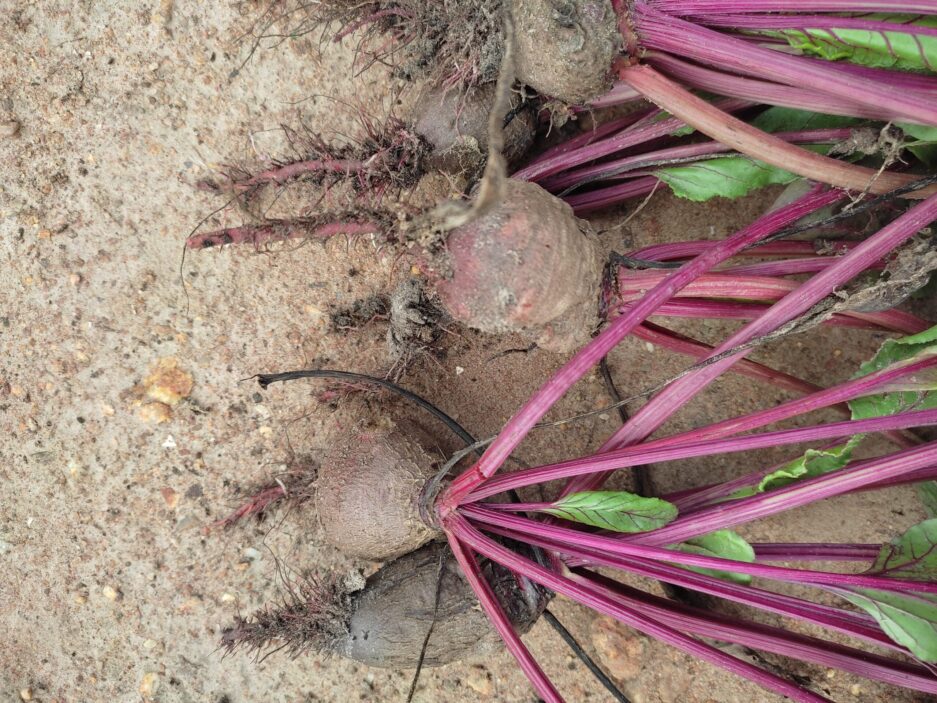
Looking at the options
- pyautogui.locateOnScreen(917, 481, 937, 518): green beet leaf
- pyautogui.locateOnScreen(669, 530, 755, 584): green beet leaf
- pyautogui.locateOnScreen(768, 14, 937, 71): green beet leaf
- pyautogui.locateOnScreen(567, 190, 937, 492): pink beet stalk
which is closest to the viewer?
pyautogui.locateOnScreen(768, 14, 937, 71): green beet leaf

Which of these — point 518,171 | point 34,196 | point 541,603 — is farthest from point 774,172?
point 34,196

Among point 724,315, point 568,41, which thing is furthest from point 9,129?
point 724,315

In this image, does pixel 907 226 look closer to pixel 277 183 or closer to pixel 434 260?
pixel 434 260

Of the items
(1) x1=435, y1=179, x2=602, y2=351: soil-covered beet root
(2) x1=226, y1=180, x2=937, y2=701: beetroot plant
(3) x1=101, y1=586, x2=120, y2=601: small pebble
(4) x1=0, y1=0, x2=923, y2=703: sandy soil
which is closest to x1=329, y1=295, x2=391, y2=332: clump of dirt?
(4) x1=0, y1=0, x2=923, y2=703: sandy soil

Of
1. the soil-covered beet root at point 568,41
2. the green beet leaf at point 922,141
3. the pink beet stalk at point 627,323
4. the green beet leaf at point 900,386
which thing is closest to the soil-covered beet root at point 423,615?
the pink beet stalk at point 627,323

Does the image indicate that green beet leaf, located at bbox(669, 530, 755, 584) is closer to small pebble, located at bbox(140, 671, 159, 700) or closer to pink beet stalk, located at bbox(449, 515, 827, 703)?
pink beet stalk, located at bbox(449, 515, 827, 703)

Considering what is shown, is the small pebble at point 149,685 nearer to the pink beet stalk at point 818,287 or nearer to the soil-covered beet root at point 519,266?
the soil-covered beet root at point 519,266

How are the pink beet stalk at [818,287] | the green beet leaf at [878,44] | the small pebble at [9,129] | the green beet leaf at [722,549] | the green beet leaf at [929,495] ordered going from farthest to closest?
the small pebble at [9,129] < the green beet leaf at [929,495] < the green beet leaf at [722,549] < the pink beet stalk at [818,287] < the green beet leaf at [878,44]
